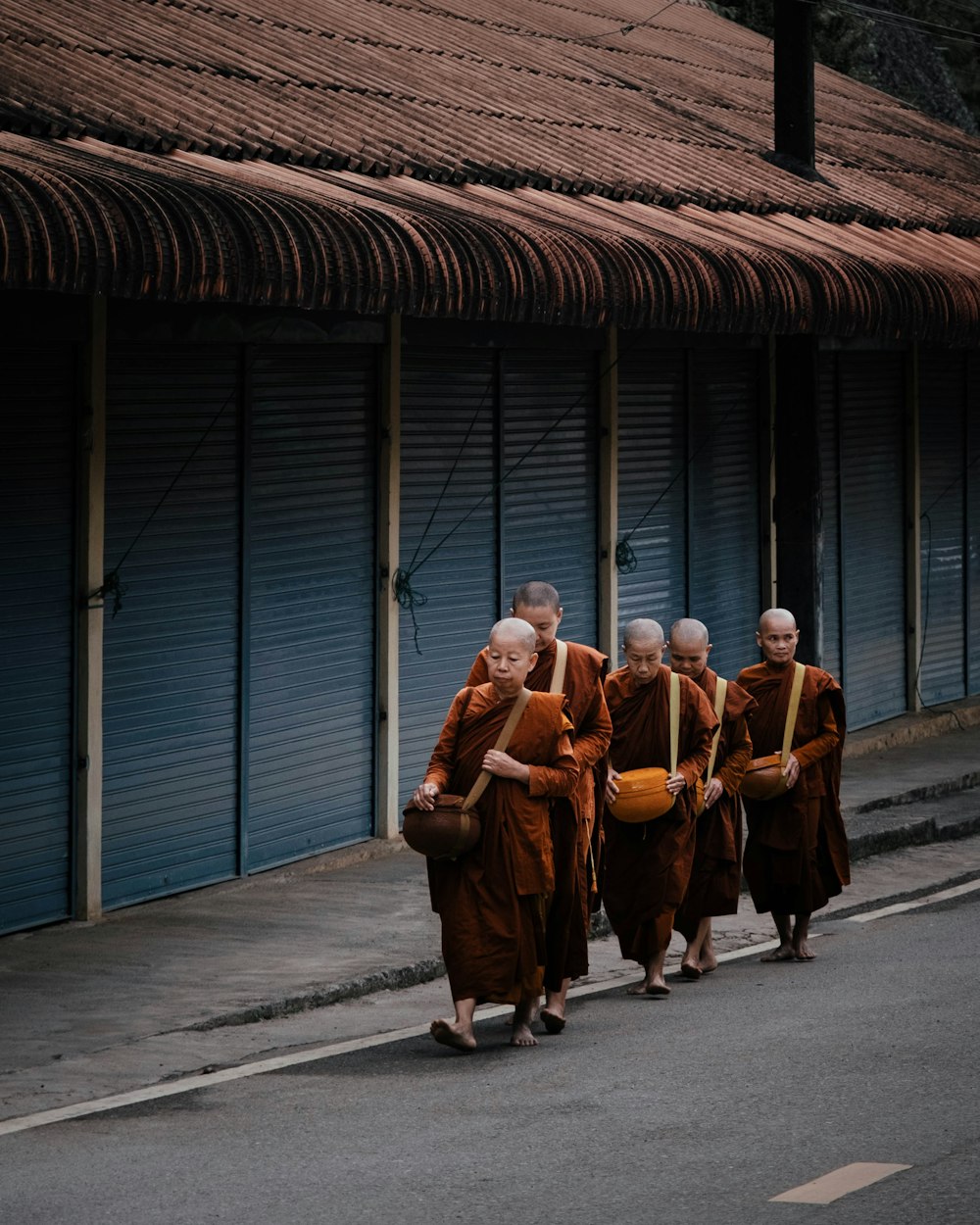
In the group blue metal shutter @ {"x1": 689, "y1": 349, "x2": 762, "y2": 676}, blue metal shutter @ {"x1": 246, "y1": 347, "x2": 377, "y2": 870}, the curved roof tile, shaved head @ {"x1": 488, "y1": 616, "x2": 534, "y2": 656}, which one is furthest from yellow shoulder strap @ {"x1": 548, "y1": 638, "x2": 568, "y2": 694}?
blue metal shutter @ {"x1": 689, "y1": 349, "x2": 762, "y2": 676}

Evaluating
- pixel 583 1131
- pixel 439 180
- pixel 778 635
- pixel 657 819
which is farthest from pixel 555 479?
pixel 583 1131

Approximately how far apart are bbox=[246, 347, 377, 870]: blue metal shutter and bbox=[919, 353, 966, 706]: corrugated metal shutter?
791 cm

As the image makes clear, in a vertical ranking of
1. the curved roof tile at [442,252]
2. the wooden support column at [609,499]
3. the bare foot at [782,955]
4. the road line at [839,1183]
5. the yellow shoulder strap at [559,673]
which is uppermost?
the curved roof tile at [442,252]

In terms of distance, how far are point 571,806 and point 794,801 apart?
211 centimetres

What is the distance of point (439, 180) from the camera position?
46.3 ft

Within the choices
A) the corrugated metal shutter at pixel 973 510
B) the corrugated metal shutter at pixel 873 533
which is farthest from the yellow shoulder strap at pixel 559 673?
the corrugated metal shutter at pixel 973 510

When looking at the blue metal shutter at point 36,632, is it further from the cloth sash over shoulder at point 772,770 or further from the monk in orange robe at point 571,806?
the cloth sash over shoulder at point 772,770

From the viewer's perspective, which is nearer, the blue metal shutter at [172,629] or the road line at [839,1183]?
the road line at [839,1183]

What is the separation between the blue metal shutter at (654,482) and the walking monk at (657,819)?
18.0 feet

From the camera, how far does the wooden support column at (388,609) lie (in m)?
13.5

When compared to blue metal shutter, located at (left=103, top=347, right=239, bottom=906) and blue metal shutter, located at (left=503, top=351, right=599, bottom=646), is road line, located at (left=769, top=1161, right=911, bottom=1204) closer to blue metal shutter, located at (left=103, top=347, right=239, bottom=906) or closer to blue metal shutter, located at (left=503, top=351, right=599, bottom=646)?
blue metal shutter, located at (left=103, top=347, right=239, bottom=906)

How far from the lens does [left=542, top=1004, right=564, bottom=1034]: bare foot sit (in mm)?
9477

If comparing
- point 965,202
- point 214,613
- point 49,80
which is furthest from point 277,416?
point 965,202

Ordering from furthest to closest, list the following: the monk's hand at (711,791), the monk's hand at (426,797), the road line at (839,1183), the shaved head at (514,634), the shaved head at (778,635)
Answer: the shaved head at (778,635) < the monk's hand at (711,791) < the shaved head at (514,634) < the monk's hand at (426,797) < the road line at (839,1183)
